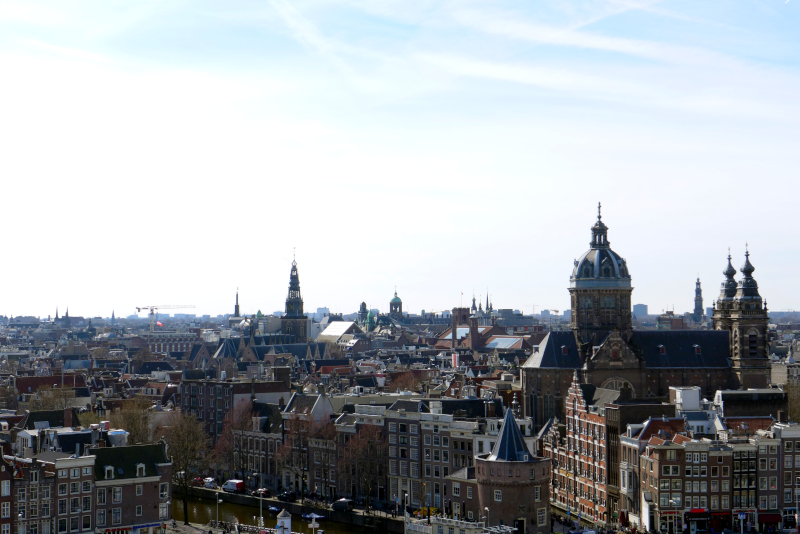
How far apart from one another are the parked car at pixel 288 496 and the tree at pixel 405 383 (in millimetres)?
45578

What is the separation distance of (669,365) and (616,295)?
11.6 meters

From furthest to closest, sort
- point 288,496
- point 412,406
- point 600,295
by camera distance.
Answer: point 600,295 → point 288,496 → point 412,406

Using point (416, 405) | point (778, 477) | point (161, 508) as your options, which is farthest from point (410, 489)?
point (778, 477)

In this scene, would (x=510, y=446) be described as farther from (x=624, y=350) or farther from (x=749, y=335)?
(x=749, y=335)

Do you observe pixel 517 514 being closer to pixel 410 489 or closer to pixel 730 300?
pixel 410 489

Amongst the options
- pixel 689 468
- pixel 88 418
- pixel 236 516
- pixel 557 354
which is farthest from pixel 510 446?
pixel 88 418

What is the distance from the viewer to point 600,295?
139 m

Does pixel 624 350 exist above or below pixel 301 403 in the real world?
above

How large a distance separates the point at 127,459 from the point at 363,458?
80.4ft

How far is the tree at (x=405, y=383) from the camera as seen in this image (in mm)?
165525

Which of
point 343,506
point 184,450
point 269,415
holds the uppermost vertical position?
point 269,415

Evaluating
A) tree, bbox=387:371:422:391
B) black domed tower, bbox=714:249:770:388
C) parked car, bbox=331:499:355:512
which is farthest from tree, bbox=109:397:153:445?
black domed tower, bbox=714:249:770:388

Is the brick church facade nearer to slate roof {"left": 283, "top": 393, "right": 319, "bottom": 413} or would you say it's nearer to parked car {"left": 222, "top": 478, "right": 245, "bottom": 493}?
slate roof {"left": 283, "top": 393, "right": 319, "bottom": 413}

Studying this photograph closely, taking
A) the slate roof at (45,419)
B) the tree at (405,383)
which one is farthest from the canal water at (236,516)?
the tree at (405,383)
